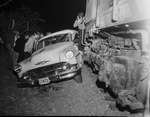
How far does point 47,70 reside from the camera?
3.69 m

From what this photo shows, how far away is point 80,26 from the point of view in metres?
6.29

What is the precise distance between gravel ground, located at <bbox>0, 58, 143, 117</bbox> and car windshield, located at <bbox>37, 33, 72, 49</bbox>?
1517 millimetres

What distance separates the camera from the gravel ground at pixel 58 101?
9.35ft

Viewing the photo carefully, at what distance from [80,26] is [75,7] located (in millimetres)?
7449

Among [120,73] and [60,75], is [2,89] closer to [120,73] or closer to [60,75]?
[60,75]

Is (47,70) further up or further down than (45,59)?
further down

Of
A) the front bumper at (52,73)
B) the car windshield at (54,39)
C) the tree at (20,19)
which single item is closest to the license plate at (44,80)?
the front bumper at (52,73)

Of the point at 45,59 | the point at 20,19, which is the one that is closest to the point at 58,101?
the point at 45,59

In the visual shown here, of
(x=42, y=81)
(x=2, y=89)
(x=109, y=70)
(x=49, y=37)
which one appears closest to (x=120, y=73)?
(x=109, y=70)

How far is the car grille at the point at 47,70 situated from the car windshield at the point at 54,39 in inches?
51.3

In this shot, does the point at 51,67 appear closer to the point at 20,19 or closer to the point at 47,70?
the point at 47,70

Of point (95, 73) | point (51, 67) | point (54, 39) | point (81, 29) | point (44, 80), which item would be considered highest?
point (81, 29)

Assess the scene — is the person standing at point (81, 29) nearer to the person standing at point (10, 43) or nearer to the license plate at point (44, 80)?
the license plate at point (44, 80)

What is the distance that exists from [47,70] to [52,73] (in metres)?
0.19
